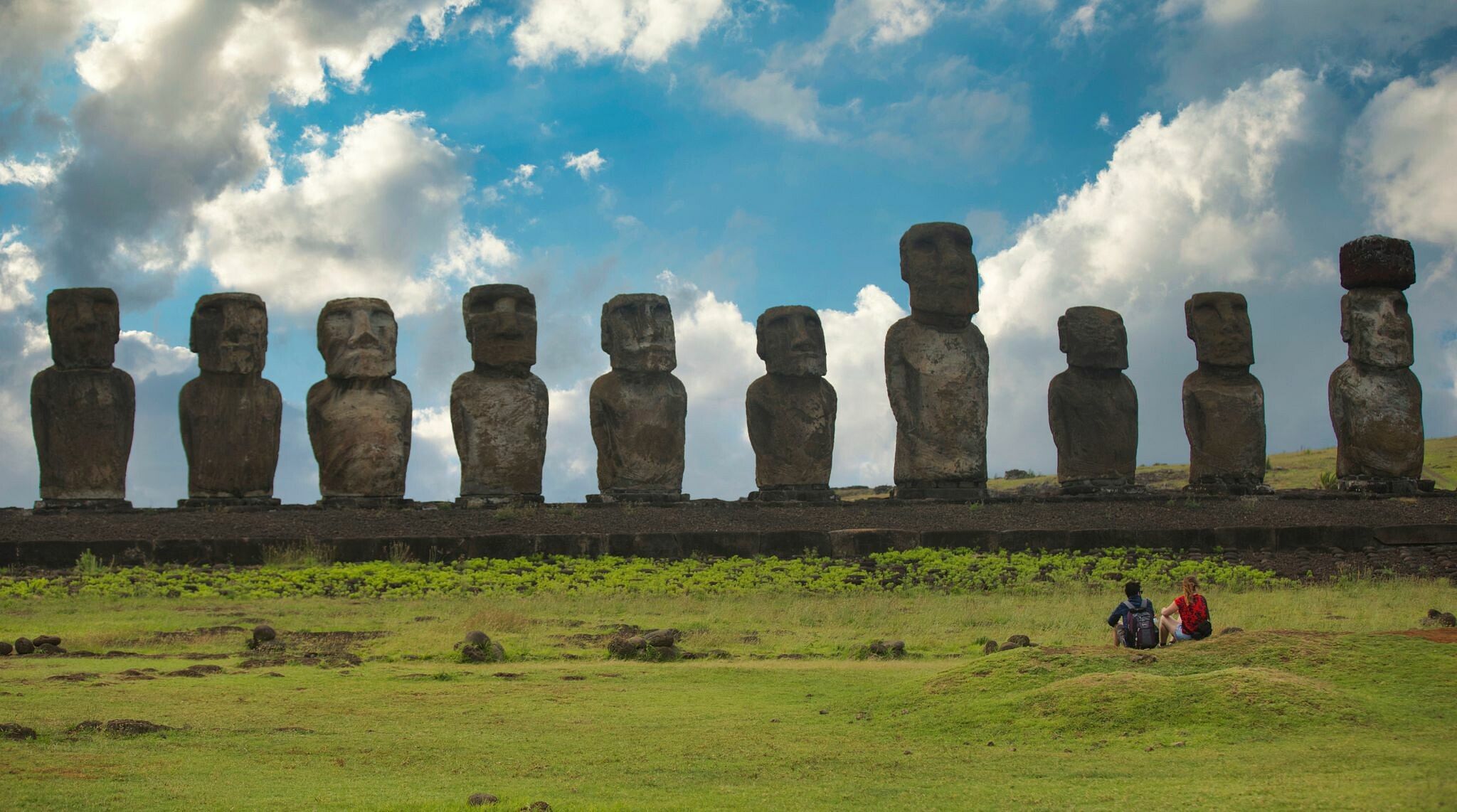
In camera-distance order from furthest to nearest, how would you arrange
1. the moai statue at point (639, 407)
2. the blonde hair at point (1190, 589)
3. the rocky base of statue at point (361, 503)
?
1. the moai statue at point (639, 407)
2. the rocky base of statue at point (361, 503)
3. the blonde hair at point (1190, 589)

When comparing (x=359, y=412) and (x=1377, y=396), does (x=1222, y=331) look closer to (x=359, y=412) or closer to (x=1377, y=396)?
(x=1377, y=396)

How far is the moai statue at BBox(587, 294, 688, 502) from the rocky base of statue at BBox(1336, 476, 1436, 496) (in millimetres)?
9262

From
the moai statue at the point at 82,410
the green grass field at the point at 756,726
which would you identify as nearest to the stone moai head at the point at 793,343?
the moai statue at the point at 82,410

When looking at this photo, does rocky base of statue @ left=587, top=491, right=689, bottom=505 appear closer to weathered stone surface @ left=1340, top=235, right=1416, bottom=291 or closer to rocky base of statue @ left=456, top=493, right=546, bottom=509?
rocky base of statue @ left=456, top=493, right=546, bottom=509

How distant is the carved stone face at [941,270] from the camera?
1975 cm

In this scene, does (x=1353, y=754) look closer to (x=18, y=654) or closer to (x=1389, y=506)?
(x=18, y=654)

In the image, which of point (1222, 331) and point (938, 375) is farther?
point (1222, 331)

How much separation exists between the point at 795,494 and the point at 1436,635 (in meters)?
13.3

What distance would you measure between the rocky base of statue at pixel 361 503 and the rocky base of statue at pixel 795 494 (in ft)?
15.3

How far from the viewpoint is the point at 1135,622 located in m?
8.71

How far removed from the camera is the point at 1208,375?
21062mm

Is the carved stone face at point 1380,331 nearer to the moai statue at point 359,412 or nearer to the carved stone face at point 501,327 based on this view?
the carved stone face at point 501,327

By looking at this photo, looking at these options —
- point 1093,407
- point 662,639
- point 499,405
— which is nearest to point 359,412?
point 499,405

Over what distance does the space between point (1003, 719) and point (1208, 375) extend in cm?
1584
